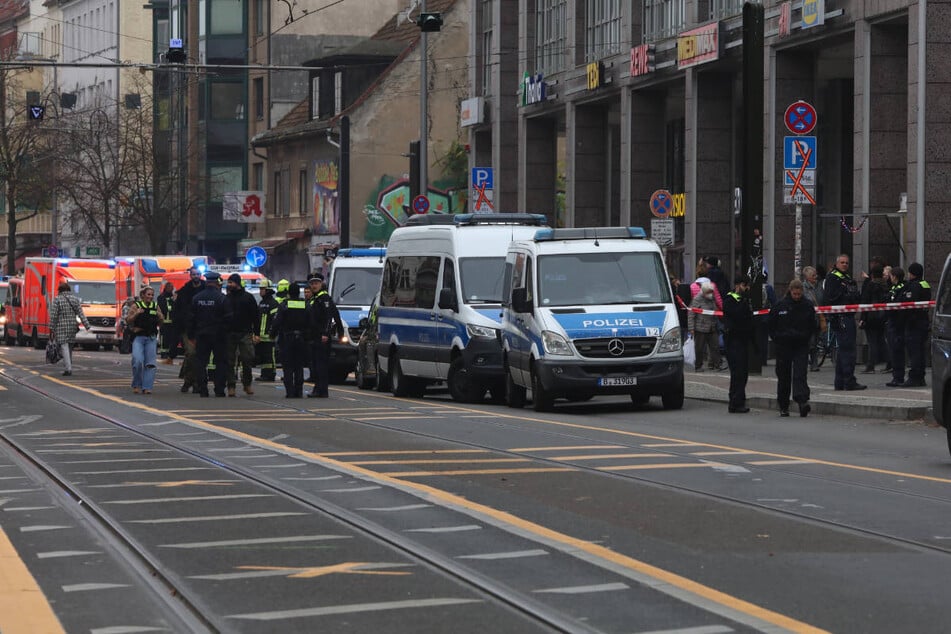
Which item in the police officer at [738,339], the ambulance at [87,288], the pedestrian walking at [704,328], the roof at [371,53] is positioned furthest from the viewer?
the roof at [371,53]

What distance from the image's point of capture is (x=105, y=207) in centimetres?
7319

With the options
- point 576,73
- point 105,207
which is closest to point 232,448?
point 576,73

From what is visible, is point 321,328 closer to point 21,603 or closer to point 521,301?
point 521,301

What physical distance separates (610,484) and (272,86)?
6342cm

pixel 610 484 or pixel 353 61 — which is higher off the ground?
pixel 353 61

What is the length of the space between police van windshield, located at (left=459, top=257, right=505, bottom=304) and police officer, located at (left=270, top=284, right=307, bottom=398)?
2377 millimetres

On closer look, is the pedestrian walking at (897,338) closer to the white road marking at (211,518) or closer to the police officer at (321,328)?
the police officer at (321,328)

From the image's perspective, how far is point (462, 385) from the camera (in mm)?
25984

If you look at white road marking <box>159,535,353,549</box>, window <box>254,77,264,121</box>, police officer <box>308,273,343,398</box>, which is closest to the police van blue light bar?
police officer <box>308,273,343,398</box>

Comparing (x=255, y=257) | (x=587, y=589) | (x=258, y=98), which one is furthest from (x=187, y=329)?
(x=258, y=98)

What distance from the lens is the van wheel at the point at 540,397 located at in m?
23.2

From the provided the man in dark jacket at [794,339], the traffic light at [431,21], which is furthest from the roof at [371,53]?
the man in dark jacket at [794,339]

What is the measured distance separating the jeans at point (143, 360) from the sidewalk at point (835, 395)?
7.97 meters

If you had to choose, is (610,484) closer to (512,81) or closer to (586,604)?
(586,604)
